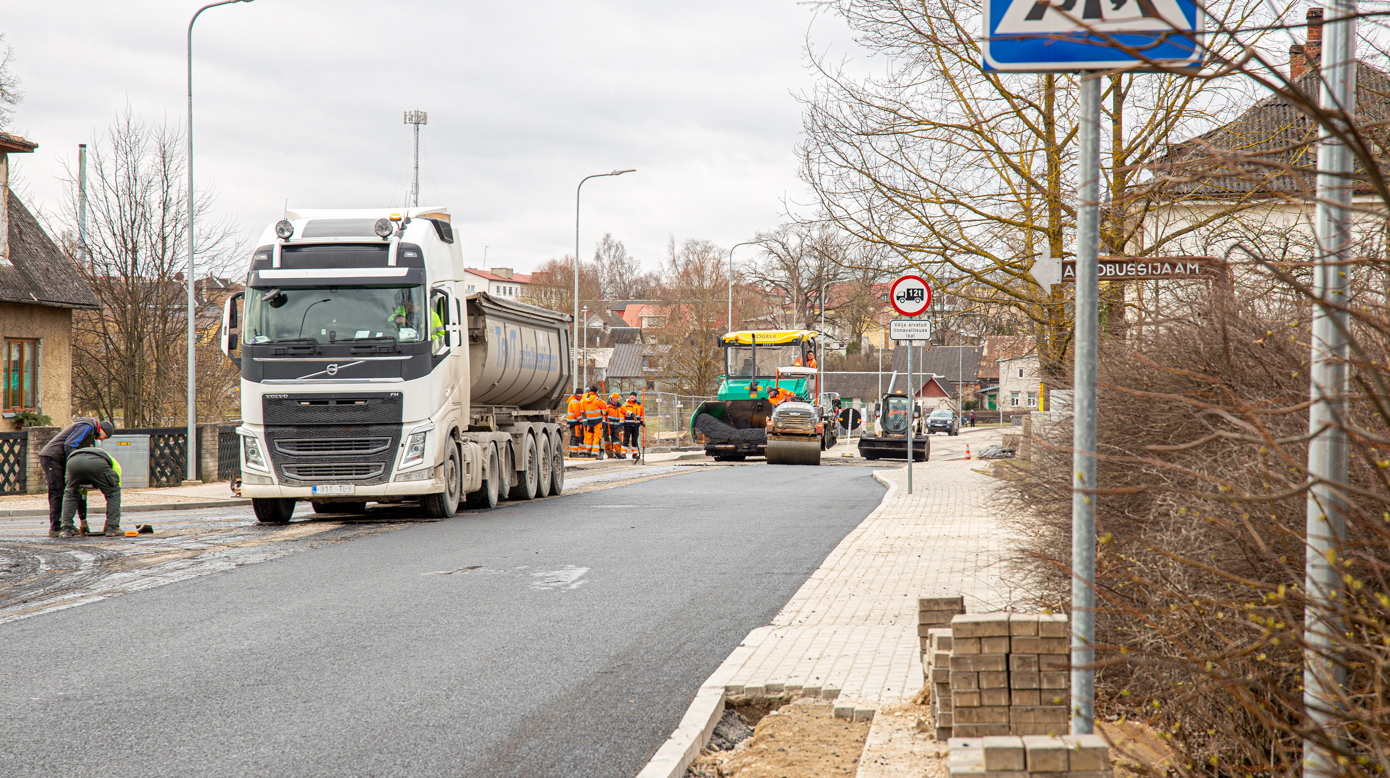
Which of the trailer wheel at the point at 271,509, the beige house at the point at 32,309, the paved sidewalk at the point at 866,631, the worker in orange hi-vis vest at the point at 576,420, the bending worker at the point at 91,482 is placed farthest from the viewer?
the worker in orange hi-vis vest at the point at 576,420

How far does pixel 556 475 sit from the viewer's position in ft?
67.4

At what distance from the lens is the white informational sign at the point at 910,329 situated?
15.7 meters

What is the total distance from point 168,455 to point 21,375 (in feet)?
19.4

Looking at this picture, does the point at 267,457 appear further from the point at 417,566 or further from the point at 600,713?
the point at 600,713

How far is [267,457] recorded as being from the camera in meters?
14.7

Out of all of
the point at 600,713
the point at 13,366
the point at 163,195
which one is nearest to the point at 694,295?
the point at 163,195

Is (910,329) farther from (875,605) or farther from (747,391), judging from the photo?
(747,391)

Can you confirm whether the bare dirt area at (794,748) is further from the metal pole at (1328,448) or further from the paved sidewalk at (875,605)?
the metal pole at (1328,448)

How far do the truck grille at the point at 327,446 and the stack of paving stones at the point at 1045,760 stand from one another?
40.5 feet

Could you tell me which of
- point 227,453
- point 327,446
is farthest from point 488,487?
point 227,453

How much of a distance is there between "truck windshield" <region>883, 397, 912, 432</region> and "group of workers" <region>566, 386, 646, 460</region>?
11272mm

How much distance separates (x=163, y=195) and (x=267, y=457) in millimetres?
18433

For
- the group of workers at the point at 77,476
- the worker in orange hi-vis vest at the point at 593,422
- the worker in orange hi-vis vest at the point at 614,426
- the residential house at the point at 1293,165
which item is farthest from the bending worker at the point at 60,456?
the worker in orange hi-vis vest at the point at 593,422

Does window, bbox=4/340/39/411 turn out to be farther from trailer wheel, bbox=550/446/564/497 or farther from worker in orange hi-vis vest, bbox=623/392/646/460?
worker in orange hi-vis vest, bbox=623/392/646/460
